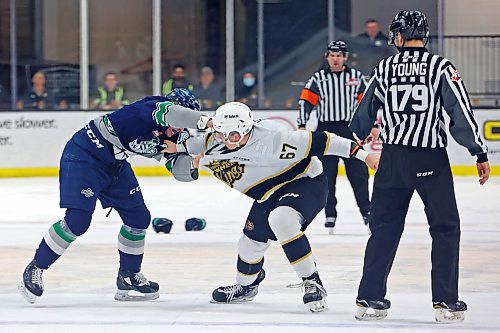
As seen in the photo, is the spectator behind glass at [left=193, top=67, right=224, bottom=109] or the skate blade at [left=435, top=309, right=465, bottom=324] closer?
the skate blade at [left=435, top=309, right=465, bottom=324]

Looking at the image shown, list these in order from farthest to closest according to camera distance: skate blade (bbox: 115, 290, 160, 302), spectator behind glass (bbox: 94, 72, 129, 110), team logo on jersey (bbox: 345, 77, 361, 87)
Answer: spectator behind glass (bbox: 94, 72, 129, 110)
team logo on jersey (bbox: 345, 77, 361, 87)
skate blade (bbox: 115, 290, 160, 302)

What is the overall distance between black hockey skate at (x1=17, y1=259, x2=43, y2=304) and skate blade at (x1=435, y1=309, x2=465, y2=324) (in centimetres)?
167

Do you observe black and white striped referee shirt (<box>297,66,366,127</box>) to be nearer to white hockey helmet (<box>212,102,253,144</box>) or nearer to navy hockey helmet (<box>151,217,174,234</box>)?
navy hockey helmet (<box>151,217,174,234</box>)

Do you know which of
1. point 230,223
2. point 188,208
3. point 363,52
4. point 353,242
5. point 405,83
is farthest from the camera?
point 363,52

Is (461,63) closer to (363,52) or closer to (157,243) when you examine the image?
(363,52)

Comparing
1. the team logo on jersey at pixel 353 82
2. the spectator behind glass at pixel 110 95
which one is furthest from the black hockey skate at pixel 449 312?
the spectator behind glass at pixel 110 95

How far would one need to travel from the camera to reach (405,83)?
440cm

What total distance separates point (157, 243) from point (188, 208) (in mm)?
2224

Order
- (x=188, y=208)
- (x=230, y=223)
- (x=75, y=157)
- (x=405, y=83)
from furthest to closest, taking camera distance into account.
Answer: (x=188, y=208) < (x=230, y=223) < (x=75, y=157) < (x=405, y=83)

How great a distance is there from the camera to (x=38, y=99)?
547 inches

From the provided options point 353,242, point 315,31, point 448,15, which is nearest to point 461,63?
point 448,15

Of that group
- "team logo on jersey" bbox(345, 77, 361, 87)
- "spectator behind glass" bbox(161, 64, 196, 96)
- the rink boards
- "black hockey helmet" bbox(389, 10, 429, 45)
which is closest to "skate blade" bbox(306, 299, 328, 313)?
"black hockey helmet" bbox(389, 10, 429, 45)

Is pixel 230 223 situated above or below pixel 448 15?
below

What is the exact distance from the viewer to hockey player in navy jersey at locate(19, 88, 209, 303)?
16.4ft
